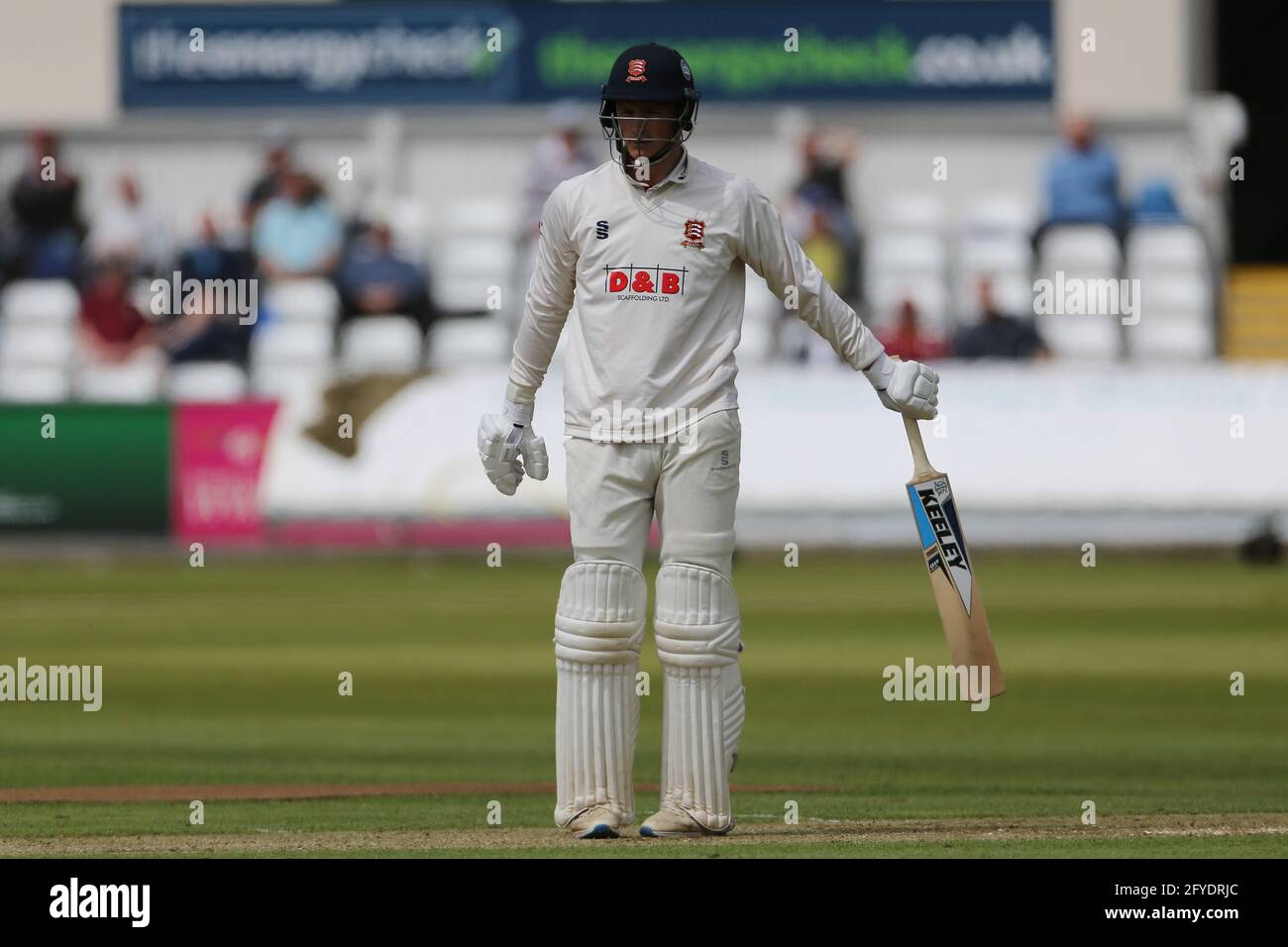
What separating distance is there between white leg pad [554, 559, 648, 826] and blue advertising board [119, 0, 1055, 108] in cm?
2393

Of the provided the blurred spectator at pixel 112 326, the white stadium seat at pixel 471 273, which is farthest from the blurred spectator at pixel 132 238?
the white stadium seat at pixel 471 273

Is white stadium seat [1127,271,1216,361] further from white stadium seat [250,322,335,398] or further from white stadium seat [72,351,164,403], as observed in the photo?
Answer: white stadium seat [72,351,164,403]

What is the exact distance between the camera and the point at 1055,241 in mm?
29016

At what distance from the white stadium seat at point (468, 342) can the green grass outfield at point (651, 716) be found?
12.1ft

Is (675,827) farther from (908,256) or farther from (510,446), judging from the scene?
(908,256)

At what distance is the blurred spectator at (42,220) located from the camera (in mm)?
30297

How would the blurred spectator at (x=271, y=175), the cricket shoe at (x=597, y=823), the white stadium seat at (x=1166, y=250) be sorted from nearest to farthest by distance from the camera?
1. the cricket shoe at (x=597, y=823)
2. the white stadium seat at (x=1166, y=250)
3. the blurred spectator at (x=271, y=175)

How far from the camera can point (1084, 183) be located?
2948 cm

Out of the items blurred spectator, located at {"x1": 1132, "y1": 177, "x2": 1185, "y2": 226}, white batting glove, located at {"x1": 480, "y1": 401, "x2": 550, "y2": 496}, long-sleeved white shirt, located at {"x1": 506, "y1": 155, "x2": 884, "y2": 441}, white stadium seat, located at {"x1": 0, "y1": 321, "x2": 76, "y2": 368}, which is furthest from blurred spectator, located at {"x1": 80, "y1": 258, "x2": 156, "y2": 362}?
long-sleeved white shirt, located at {"x1": 506, "y1": 155, "x2": 884, "y2": 441}

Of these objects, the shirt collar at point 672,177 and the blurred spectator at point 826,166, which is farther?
the blurred spectator at point 826,166

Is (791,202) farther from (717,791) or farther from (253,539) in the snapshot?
(717,791)

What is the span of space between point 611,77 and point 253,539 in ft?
56.2

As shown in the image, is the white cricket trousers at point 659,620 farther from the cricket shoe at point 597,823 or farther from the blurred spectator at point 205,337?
the blurred spectator at point 205,337

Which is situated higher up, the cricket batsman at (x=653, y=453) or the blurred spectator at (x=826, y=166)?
the blurred spectator at (x=826, y=166)
